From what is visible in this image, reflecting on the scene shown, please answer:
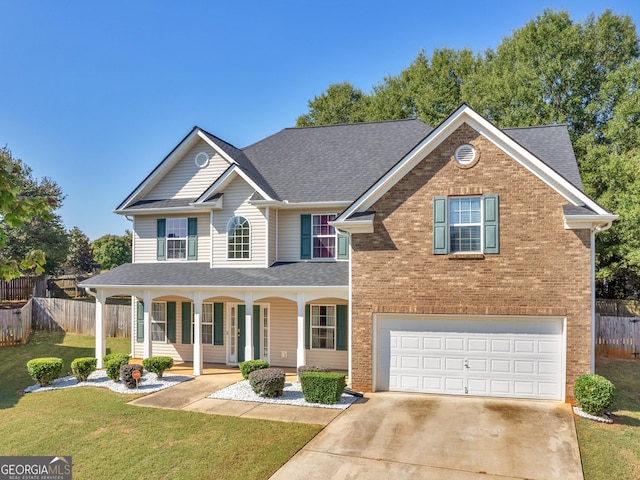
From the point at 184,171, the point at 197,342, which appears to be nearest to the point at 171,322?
the point at 197,342

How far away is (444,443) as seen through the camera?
382 inches

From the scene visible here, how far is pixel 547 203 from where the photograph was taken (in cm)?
1269

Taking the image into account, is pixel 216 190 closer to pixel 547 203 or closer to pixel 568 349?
pixel 547 203

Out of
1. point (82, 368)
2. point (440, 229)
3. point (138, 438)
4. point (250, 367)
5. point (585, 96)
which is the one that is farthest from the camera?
point (585, 96)

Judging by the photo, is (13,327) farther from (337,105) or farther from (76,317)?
(337,105)

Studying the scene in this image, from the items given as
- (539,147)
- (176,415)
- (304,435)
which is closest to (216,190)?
(176,415)

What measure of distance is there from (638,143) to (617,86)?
4074mm

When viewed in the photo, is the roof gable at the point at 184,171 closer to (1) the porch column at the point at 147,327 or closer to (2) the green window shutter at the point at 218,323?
(1) the porch column at the point at 147,327

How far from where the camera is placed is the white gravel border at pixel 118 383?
14.3 meters

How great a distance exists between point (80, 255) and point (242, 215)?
44.4 m

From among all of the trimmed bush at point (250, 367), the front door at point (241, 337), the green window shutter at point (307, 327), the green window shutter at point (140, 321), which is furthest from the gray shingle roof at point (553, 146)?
the green window shutter at point (140, 321)

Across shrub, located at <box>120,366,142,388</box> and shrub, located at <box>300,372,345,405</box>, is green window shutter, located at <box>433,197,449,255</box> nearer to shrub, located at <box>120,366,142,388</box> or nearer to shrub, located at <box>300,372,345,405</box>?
shrub, located at <box>300,372,345,405</box>

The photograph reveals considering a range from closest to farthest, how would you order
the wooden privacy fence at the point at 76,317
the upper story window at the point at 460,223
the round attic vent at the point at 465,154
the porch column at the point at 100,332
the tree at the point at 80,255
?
the upper story window at the point at 460,223
the round attic vent at the point at 465,154
the porch column at the point at 100,332
the wooden privacy fence at the point at 76,317
the tree at the point at 80,255

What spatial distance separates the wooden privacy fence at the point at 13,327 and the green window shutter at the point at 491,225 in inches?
865
